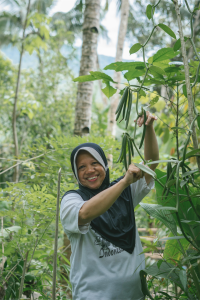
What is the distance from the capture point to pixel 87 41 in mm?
2473

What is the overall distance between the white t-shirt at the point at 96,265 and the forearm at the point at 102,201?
2.1 inches

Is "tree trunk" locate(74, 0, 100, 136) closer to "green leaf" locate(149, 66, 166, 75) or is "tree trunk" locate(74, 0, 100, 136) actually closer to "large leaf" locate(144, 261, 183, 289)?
"green leaf" locate(149, 66, 166, 75)

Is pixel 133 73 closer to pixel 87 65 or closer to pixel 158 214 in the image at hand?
pixel 158 214

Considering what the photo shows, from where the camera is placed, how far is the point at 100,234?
104 centimetres

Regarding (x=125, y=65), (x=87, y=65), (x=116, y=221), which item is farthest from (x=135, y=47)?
(x=87, y=65)

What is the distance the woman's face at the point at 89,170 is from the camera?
1090 millimetres

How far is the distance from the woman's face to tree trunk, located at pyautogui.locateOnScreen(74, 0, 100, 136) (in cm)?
121

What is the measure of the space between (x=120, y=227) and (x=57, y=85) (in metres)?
6.11

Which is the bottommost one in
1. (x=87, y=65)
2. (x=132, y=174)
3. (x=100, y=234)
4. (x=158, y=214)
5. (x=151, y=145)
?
(x=100, y=234)

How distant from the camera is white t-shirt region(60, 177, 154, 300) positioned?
959 mm

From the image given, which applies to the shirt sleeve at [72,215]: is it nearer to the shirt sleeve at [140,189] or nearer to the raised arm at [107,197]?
the raised arm at [107,197]

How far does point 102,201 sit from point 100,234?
269 millimetres

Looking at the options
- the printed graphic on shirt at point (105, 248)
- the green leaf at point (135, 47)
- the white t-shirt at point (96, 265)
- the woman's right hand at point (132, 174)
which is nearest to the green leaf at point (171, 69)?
the green leaf at point (135, 47)

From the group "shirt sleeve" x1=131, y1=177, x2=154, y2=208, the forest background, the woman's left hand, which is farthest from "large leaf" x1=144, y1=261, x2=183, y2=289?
the woman's left hand
